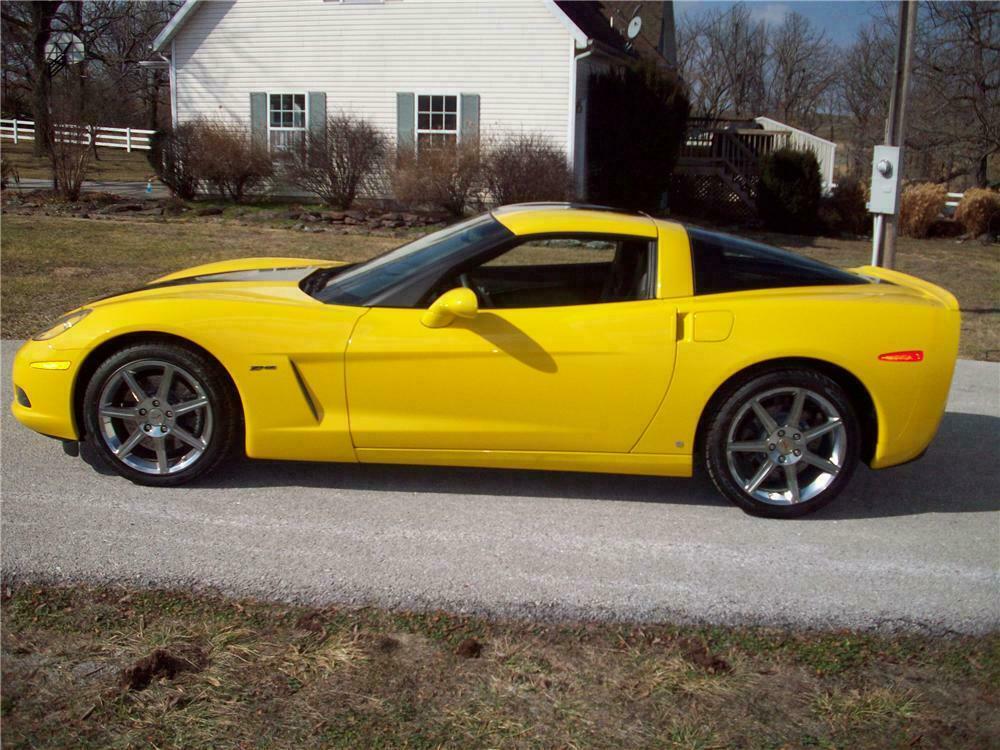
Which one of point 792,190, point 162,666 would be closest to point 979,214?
point 792,190

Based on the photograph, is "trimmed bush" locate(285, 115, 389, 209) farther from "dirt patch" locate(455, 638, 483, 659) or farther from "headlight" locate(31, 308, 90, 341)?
"dirt patch" locate(455, 638, 483, 659)

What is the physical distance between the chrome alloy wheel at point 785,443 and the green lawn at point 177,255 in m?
4.75

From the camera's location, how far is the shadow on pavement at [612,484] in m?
4.86

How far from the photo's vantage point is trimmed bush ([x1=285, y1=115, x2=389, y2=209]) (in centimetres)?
2034

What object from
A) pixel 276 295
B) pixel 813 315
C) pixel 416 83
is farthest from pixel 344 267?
pixel 416 83

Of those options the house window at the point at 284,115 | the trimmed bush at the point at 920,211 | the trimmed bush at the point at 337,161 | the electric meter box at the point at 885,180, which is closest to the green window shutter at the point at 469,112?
the trimmed bush at the point at 337,161

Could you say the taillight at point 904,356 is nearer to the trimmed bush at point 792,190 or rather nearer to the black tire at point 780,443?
the black tire at point 780,443

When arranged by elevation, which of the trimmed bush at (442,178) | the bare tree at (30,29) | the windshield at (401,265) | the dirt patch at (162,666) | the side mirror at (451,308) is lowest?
the dirt patch at (162,666)

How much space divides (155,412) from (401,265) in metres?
1.34

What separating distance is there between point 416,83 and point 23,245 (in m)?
10.6

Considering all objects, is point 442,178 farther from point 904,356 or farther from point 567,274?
point 904,356

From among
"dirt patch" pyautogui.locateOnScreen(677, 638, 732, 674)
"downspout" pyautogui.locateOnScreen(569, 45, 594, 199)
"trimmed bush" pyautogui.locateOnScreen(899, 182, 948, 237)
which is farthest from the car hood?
"trimmed bush" pyautogui.locateOnScreen(899, 182, 948, 237)

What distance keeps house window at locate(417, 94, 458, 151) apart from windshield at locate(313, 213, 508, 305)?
17.1 meters

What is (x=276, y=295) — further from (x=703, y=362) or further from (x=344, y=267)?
(x=703, y=362)
